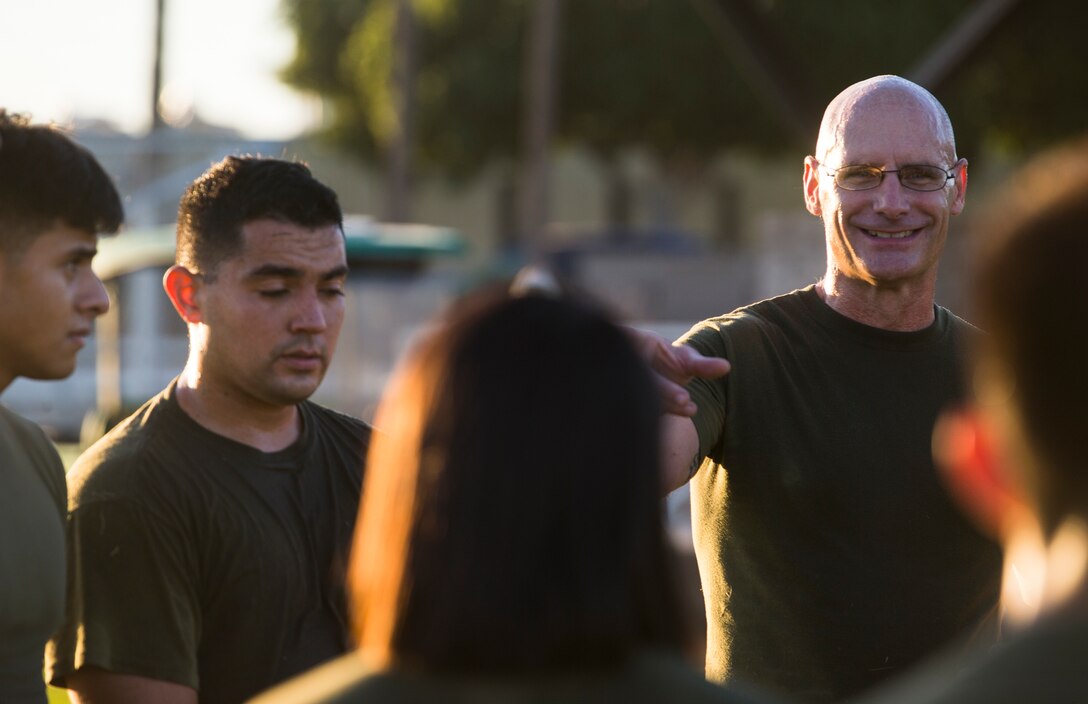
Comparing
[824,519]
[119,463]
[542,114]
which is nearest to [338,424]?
[119,463]

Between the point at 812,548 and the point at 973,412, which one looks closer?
the point at 973,412

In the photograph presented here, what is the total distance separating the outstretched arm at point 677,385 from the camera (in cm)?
367

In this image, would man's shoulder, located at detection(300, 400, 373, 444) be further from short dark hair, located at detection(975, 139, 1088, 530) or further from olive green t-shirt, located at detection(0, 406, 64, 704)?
short dark hair, located at detection(975, 139, 1088, 530)

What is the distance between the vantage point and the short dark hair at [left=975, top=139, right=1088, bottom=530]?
1765mm

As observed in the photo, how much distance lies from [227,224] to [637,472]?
2565mm

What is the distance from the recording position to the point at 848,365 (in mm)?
4305

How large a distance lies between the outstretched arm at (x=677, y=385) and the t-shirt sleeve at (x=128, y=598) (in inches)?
41.4

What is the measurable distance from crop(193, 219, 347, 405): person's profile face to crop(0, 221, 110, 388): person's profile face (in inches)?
16.2

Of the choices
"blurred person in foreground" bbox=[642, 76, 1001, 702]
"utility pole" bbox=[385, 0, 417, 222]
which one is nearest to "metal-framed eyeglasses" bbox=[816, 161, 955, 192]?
"blurred person in foreground" bbox=[642, 76, 1001, 702]

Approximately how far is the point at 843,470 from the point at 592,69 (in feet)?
114

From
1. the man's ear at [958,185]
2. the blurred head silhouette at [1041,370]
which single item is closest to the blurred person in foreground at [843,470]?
the man's ear at [958,185]

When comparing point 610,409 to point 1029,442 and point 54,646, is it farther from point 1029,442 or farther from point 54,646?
point 54,646

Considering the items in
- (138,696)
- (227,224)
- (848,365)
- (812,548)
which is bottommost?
(138,696)

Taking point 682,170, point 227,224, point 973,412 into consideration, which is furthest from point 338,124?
point 973,412
